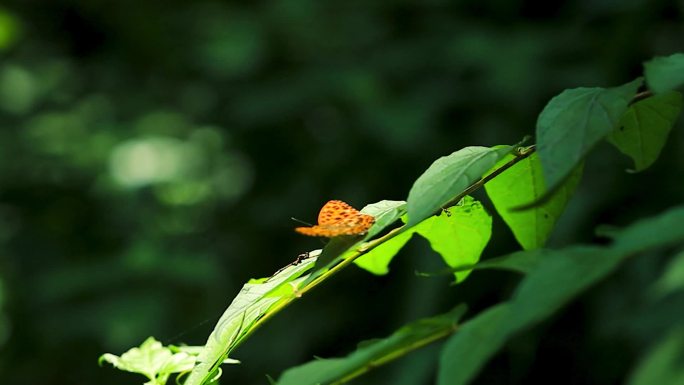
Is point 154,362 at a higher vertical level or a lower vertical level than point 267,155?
lower

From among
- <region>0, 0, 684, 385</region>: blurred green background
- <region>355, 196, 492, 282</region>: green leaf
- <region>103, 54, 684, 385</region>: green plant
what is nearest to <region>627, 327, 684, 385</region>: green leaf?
<region>103, 54, 684, 385</region>: green plant

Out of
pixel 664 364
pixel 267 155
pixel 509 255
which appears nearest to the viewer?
pixel 664 364

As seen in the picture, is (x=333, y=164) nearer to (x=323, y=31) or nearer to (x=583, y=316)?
(x=323, y=31)

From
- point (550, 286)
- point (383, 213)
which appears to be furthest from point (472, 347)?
point (383, 213)

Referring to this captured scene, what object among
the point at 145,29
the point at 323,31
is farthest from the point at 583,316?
the point at 145,29

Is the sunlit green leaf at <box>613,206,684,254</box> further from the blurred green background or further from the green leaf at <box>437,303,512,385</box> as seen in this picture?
the blurred green background

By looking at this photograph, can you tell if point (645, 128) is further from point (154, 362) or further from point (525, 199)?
point (154, 362)
